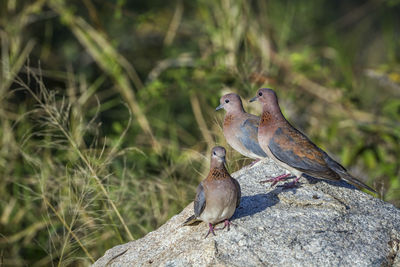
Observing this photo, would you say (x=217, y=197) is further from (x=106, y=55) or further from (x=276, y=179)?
(x=106, y=55)

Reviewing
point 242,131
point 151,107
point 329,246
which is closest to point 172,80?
point 151,107

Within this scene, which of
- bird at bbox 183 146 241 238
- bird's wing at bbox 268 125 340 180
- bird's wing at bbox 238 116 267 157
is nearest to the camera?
bird at bbox 183 146 241 238

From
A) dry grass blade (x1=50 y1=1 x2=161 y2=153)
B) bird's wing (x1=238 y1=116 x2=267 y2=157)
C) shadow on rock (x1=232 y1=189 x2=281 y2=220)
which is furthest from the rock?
dry grass blade (x1=50 y1=1 x2=161 y2=153)

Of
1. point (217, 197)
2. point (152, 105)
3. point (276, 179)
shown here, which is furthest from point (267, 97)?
point (152, 105)

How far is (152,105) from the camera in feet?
21.1

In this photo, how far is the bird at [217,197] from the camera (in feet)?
9.28

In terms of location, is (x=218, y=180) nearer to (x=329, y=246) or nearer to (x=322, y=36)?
(x=329, y=246)

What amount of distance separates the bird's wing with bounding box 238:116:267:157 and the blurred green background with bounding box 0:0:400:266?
199 millimetres

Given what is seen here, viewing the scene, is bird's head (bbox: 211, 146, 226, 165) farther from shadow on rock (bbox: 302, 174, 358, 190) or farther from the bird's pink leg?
shadow on rock (bbox: 302, 174, 358, 190)

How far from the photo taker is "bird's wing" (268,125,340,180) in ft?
10.9

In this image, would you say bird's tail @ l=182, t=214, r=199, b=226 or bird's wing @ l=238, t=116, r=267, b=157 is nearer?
bird's tail @ l=182, t=214, r=199, b=226

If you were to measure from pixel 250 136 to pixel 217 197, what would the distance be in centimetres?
133

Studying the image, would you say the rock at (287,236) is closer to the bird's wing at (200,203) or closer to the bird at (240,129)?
the bird's wing at (200,203)

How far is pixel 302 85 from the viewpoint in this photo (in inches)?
271
